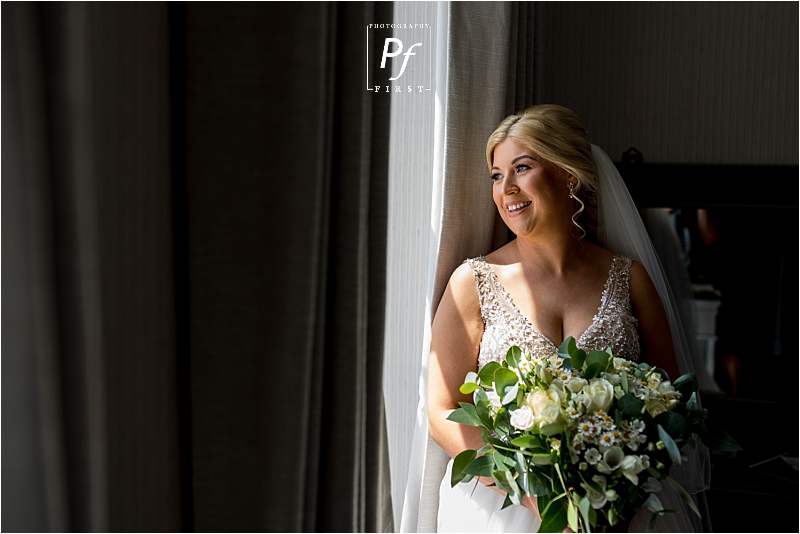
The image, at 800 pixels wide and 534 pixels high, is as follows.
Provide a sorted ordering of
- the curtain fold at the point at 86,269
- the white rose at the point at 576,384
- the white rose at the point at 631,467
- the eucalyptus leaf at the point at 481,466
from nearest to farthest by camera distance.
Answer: the curtain fold at the point at 86,269, the white rose at the point at 631,467, the white rose at the point at 576,384, the eucalyptus leaf at the point at 481,466

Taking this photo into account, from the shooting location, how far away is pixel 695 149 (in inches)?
130

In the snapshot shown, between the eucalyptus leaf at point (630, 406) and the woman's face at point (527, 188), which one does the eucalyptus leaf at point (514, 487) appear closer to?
the eucalyptus leaf at point (630, 406)

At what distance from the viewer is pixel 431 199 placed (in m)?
2.27

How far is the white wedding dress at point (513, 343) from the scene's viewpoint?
1.86m

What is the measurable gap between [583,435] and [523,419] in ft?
0.42

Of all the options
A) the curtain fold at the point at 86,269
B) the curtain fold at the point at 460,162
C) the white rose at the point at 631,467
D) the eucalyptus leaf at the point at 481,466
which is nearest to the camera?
the curtain fold at the point at 86,269

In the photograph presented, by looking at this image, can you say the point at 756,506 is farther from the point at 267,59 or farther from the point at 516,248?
the point at 267,59

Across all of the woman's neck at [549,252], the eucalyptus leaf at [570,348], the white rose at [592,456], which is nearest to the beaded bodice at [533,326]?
the woman's neck at [549,252]

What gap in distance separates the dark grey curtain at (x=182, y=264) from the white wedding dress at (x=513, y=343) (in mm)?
1160

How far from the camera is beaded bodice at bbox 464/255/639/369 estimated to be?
1.96 m

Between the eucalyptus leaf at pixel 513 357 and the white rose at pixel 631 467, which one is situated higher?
the eucalyptus leaf at pixel 513 357

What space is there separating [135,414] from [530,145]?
1.51m

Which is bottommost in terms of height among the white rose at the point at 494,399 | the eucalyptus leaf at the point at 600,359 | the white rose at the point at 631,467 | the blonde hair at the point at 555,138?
the white rose at the point at 631,467

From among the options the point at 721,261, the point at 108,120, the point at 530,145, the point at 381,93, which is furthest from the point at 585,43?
the point at 108,120
